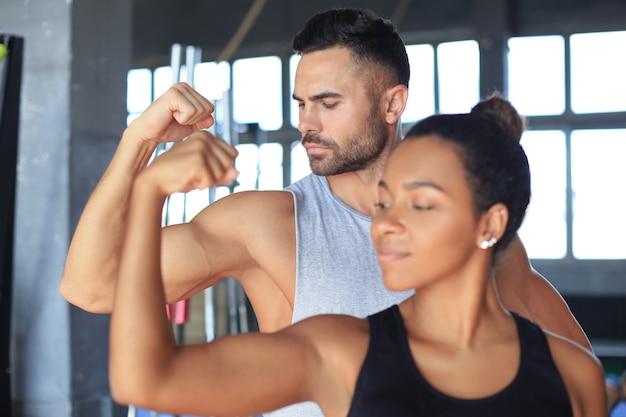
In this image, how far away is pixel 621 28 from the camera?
1066 centimetres

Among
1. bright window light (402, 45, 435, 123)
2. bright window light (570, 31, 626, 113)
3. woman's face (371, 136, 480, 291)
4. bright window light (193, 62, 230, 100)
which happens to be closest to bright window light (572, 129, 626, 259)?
bright window light (570, 31, 626, 113)

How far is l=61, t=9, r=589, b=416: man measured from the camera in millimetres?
1549

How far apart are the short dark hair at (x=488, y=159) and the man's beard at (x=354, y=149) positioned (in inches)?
18.8

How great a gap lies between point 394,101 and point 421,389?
2.99 feet

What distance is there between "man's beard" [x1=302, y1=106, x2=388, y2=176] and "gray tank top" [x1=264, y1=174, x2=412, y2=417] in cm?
9

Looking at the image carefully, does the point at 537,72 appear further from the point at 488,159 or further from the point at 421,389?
the point at 421,389

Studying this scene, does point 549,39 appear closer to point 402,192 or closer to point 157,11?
point 157,11

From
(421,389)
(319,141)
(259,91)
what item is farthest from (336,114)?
(259,91)

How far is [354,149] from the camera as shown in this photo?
1875 mm

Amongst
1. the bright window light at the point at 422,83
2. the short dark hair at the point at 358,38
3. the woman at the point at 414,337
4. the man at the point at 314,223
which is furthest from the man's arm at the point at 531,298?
the bright window light at the point at 422,83

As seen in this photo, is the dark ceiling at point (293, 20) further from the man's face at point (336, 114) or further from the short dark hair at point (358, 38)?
the man's face at point (336, 114)

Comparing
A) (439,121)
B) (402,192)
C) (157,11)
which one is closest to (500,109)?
(439,121)

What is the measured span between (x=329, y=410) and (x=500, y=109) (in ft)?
2.35

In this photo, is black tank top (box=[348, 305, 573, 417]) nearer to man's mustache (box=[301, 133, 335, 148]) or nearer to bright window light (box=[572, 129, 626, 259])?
man's mustache (box=[301, 133, 335, 148])
